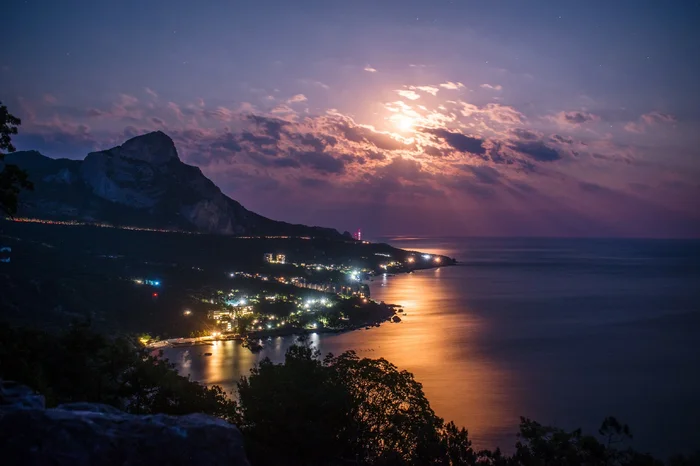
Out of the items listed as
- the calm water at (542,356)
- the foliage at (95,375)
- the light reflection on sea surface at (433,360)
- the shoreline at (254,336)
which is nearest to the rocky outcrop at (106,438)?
the foliage at (95,375)

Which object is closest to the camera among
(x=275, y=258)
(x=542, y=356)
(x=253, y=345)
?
(x=542, y=356)

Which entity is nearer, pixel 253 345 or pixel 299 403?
pixel 299 403

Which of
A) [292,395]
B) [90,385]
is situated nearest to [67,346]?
[90,385]

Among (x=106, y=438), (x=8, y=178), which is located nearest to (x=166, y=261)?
(x=8, y=178)

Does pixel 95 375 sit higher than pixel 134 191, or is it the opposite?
pixel 134 191

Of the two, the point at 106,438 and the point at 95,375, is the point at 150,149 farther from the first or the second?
the point at 106,438

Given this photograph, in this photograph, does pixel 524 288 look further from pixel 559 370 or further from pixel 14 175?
pixel 14 175
